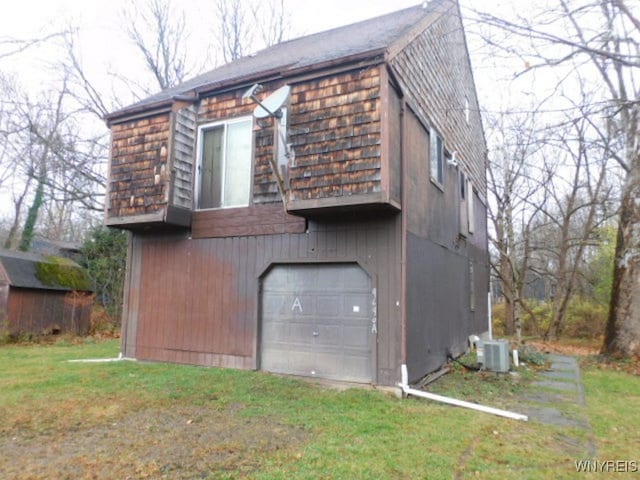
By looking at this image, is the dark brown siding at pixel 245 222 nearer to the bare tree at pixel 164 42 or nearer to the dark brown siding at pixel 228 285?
the dark brown siding at pixel 228 285

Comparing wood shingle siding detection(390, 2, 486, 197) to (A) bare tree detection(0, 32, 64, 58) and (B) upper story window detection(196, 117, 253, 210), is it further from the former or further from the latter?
(A) bare tree detection(0, 32, 64, 58)

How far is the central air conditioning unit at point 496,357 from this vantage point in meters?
8.05

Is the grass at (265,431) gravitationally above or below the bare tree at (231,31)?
below

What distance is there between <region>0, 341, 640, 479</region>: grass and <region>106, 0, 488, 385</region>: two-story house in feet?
2.92

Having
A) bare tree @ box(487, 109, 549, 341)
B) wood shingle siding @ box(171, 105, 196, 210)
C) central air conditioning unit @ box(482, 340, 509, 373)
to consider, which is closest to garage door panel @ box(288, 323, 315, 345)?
wood shingle siding @ box(171, 105, 196, 210)

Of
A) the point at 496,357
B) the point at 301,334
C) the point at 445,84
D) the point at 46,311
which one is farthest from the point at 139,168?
the point at 46,311

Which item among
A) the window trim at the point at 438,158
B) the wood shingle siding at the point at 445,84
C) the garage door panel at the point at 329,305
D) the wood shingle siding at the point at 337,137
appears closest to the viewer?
the wood shingle siding at the point at 337,137

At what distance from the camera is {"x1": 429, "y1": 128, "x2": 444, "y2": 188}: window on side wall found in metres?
8.62

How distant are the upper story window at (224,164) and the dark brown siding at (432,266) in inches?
113

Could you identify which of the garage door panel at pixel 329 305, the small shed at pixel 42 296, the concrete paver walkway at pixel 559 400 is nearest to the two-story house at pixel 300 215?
the garage door panel at pixel 329 305

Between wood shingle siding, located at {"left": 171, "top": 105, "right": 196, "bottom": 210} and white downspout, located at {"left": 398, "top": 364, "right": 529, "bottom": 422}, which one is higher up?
wood shingle siding, located at {"left": 171, "top": 105, "right": 196, "bottom": 210}

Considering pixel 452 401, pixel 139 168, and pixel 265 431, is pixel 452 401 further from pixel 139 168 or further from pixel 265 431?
pixel 139 168

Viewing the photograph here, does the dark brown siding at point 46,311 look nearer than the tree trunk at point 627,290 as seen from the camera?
No

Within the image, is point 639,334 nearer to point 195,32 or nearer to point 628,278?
point 628,278
